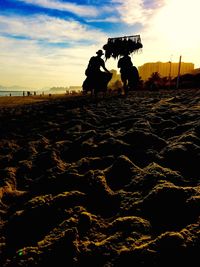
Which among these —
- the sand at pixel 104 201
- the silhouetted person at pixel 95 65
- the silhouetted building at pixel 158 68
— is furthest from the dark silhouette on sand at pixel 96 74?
the silhouetted building at pixel 158 68

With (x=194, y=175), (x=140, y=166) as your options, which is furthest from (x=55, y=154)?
(x=194, y=175)

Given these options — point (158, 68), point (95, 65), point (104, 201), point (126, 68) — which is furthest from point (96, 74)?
point (158, 68)

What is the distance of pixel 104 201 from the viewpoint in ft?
7.39

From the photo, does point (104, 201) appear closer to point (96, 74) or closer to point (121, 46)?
point (96, 74)

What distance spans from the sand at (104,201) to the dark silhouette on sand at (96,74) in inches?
384

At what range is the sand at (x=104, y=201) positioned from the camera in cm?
159

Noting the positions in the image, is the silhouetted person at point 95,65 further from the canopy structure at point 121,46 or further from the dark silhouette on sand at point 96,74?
the canopy structure at point 121,46

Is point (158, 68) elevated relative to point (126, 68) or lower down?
elevated

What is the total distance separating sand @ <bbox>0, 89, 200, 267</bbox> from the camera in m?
1.59

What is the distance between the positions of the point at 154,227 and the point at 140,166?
1152 mm

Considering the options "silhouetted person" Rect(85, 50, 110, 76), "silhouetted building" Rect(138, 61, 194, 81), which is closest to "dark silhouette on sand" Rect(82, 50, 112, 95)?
"silhouetted person" Rect(85, 50, 110, 76)

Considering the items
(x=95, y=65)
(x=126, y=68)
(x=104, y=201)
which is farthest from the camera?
(x=126, y=68)

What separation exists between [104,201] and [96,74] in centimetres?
1176

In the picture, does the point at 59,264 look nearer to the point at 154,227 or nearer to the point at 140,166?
the point at 154,227
